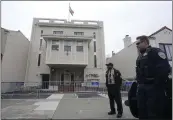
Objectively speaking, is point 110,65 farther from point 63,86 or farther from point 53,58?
point 53,58

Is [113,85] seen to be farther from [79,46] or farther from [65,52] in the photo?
[79,46]

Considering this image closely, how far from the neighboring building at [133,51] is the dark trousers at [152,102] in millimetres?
9573

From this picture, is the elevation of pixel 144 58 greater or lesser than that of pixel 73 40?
lesser

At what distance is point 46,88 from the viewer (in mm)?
9773

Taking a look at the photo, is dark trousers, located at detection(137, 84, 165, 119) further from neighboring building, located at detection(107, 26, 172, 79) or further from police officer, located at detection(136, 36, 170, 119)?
neighboring building, located at detection(107, 26, 172, 79)

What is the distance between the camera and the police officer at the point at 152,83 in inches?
87.8

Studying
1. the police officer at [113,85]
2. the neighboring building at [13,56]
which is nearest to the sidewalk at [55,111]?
the police officer at [113,85]

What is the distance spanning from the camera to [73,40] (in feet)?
56.2

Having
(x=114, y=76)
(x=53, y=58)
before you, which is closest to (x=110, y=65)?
(x=114, y=76)

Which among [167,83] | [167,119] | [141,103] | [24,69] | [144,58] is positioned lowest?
[167,119]

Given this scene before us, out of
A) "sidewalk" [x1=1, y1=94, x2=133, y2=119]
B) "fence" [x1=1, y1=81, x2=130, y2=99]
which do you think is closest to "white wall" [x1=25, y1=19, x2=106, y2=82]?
"fence" [x1=1, y1=81, x2=130, y2=99]

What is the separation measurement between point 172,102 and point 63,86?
339 inches

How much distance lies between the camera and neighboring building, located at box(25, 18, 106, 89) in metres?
16.5

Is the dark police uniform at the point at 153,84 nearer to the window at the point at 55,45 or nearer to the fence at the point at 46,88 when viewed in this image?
the fence at the point at 46,88
